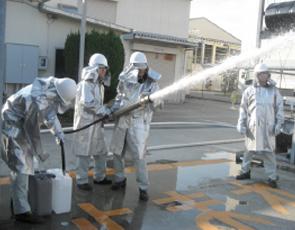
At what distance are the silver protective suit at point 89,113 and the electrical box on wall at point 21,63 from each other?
8.68 meters

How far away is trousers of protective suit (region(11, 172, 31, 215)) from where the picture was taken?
4.99m

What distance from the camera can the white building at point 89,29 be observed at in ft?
48.3

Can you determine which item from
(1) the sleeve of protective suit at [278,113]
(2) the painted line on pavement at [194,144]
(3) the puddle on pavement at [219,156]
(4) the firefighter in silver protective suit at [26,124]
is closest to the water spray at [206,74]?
(1) the sleeve of protective suit at [278,113]

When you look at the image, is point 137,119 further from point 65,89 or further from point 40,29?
point 40,29

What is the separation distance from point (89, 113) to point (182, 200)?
1820mm

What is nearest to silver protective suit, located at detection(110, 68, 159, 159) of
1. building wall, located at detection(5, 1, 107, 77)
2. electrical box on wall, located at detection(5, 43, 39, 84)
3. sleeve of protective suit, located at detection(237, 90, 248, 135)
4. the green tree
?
sleeve of protective suit, located at detection(237, 90, 248, 135)

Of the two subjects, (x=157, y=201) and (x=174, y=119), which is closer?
(x=157, y=201)

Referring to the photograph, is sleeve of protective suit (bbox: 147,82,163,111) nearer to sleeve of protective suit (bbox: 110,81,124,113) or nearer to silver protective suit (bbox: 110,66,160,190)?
silver protective suit (bbox: 110,66,160,190)

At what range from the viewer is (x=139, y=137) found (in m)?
6.18

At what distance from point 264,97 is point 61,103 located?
3.65 meters

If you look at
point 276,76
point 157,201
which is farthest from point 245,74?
point 157,201

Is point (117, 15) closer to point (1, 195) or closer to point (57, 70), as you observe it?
point (57, 70)

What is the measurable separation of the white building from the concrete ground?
584 centimetres

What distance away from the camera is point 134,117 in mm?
6207
